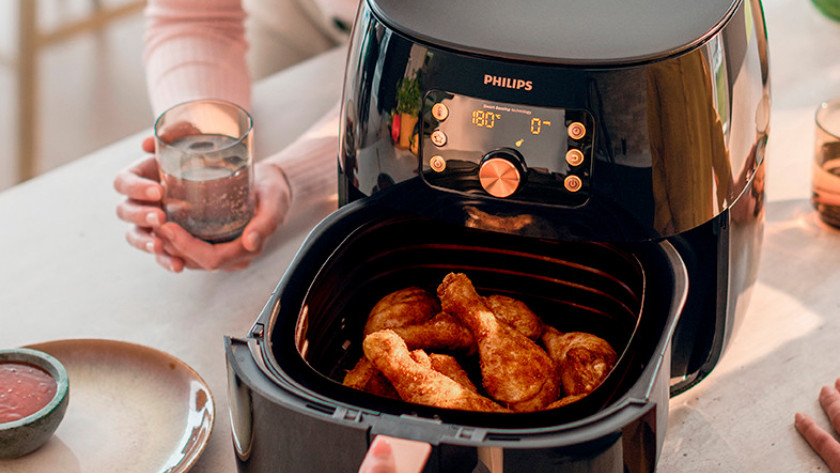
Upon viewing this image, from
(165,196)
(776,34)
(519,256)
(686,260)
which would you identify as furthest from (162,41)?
(776,34)

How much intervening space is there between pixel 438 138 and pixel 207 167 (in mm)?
300

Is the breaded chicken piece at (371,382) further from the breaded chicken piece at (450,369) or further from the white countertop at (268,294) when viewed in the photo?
the white countertop at (268,294)

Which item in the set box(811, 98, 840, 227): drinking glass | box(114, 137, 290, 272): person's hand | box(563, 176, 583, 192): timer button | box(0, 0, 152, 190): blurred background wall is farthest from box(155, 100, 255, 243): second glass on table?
box(0, 0, 152, 190): blurred background wall

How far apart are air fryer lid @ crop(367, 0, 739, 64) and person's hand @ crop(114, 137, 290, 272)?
338mm

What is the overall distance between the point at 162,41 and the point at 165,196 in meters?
0.41

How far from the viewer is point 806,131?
121 centimetres

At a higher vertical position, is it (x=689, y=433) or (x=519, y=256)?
(x=519, y=256)

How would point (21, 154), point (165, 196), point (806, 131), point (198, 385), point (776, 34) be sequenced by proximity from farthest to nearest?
point (21, 154), point (776, 34), point (806, 131), point (165, 196), point (198, 385)

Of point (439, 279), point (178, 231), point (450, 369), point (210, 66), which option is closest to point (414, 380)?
point (450, 369)

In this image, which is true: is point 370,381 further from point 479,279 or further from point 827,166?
point 827,166

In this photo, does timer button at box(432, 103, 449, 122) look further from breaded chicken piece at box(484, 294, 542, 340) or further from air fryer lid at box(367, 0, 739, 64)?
breaded chicken piece at box(484, 294, 542, 340)

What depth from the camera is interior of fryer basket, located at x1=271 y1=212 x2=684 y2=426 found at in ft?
2.25

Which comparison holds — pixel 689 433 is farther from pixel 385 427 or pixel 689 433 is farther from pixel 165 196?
pixel 165 196

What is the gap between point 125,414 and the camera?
2.75ft
